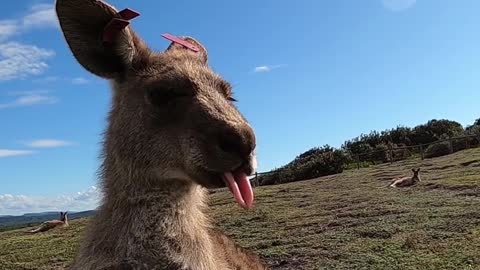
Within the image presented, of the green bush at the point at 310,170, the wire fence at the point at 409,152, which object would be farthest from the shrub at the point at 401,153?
the green bush at the point at 310,170

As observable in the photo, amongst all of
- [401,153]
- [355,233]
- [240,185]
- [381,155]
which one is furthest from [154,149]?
[401,153]

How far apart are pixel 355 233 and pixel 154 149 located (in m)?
6.78

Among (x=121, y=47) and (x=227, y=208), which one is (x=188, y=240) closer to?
(x=121, y=47)

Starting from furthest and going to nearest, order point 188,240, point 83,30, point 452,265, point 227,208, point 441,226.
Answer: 1. point 227,208
2. point 441,226
3. point 452,265
4. point 83,30
5. point 188,240

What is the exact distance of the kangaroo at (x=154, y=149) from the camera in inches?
113

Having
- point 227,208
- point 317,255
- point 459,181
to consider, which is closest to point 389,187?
point 459,181

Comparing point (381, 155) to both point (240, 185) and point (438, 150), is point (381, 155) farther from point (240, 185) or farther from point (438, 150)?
point (240, 185)

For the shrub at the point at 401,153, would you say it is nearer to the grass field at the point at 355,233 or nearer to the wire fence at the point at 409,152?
the wire fence at the point at 409,152

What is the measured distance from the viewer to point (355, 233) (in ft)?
30.4

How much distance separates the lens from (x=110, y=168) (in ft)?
10.8

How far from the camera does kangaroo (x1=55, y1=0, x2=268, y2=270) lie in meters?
2.87

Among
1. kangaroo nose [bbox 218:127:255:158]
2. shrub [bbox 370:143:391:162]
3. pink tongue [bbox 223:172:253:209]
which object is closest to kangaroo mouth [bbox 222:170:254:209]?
pink tongue [bbox 223:172:253:209]

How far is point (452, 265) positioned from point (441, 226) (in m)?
2.32

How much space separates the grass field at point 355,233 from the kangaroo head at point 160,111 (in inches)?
182
